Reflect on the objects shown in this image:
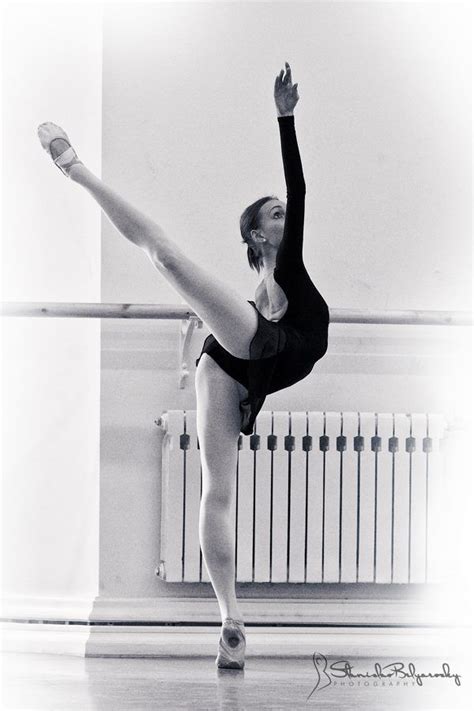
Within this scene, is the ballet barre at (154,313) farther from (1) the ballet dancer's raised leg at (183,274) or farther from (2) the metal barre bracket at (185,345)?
(1) the ballet dancer's raised leg at (183,274)

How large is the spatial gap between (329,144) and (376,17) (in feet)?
1.36

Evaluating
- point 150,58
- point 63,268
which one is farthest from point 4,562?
point 150,58

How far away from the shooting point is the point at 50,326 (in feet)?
10.8

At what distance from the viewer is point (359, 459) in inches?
125

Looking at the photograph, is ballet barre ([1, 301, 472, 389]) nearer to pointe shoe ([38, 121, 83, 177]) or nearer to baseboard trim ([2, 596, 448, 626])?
pointe shoe ([38, 121, 83, 177])

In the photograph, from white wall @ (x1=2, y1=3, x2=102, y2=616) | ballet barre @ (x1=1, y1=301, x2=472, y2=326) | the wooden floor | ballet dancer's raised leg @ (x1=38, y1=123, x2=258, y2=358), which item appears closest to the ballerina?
ballet dancer's raised leg @ (x1=38, y1=123, x2=258, y2=358)

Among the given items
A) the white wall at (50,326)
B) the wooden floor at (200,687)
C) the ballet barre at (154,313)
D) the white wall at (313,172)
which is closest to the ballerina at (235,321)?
the wooden floor at (200,687)

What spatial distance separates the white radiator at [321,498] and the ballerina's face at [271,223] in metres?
A: 0.69

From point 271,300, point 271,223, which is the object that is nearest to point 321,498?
point 271,300

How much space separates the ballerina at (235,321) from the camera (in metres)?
2.30

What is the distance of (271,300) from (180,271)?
1.14 feet

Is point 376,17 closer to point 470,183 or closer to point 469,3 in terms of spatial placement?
point 469,3

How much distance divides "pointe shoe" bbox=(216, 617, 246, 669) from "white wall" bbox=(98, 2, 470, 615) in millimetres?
752

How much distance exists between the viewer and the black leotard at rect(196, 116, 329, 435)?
236 centimetres
